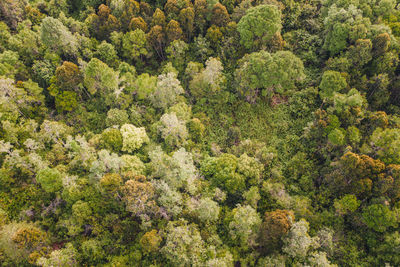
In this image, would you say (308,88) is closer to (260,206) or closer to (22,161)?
(260,206)

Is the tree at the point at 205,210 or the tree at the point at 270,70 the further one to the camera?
the tree at the point at 270,70

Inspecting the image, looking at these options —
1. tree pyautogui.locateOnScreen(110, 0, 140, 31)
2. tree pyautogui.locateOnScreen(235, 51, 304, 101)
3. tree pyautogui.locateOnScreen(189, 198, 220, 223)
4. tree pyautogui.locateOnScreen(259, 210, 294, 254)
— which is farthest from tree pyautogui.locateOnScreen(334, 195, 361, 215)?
tree pyautogui.locateOnScreen(110, 0, 140, 31)

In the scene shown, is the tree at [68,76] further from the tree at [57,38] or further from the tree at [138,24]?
the tree at [138,24]

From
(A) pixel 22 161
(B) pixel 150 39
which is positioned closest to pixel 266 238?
(A) pixel 22 161

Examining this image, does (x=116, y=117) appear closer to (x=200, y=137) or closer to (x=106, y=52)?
(x=200, y=137)

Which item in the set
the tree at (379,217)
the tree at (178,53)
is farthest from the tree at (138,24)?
the tree at (379,217)

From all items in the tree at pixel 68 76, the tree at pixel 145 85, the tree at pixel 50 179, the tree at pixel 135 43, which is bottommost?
the tree at pixel 50 179
